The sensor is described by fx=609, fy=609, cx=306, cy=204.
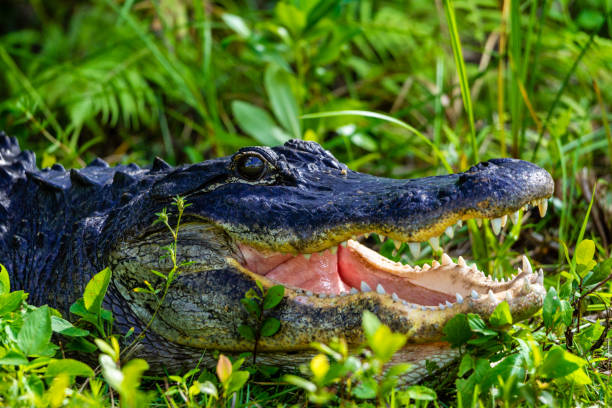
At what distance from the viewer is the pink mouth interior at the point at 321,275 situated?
100.0 inches

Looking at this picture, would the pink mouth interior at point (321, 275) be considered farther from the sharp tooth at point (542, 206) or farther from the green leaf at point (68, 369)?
the green leaf at point (68, 369)

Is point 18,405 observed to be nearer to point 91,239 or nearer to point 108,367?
point 108,367

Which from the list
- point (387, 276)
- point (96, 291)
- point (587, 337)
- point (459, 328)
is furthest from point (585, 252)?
point (96, 291)

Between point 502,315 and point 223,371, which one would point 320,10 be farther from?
point 223,371

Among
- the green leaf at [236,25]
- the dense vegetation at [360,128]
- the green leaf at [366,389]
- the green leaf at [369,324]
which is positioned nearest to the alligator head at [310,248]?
the dense vegetation at [360,128]

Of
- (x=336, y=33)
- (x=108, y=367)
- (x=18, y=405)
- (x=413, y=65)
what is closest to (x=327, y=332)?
(x=108, y=367)

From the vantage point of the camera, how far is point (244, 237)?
2.54 metres

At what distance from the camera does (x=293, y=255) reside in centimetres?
257

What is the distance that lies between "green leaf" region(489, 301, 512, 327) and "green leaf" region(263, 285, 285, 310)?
2.55 ft

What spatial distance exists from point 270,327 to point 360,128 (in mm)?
2702

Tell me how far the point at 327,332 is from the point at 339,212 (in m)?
0.46

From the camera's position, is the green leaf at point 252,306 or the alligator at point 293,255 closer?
the alligator at point 293,255

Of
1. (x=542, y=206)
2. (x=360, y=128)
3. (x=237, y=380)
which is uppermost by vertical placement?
(x=542, y=206)

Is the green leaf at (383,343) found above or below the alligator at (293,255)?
above
